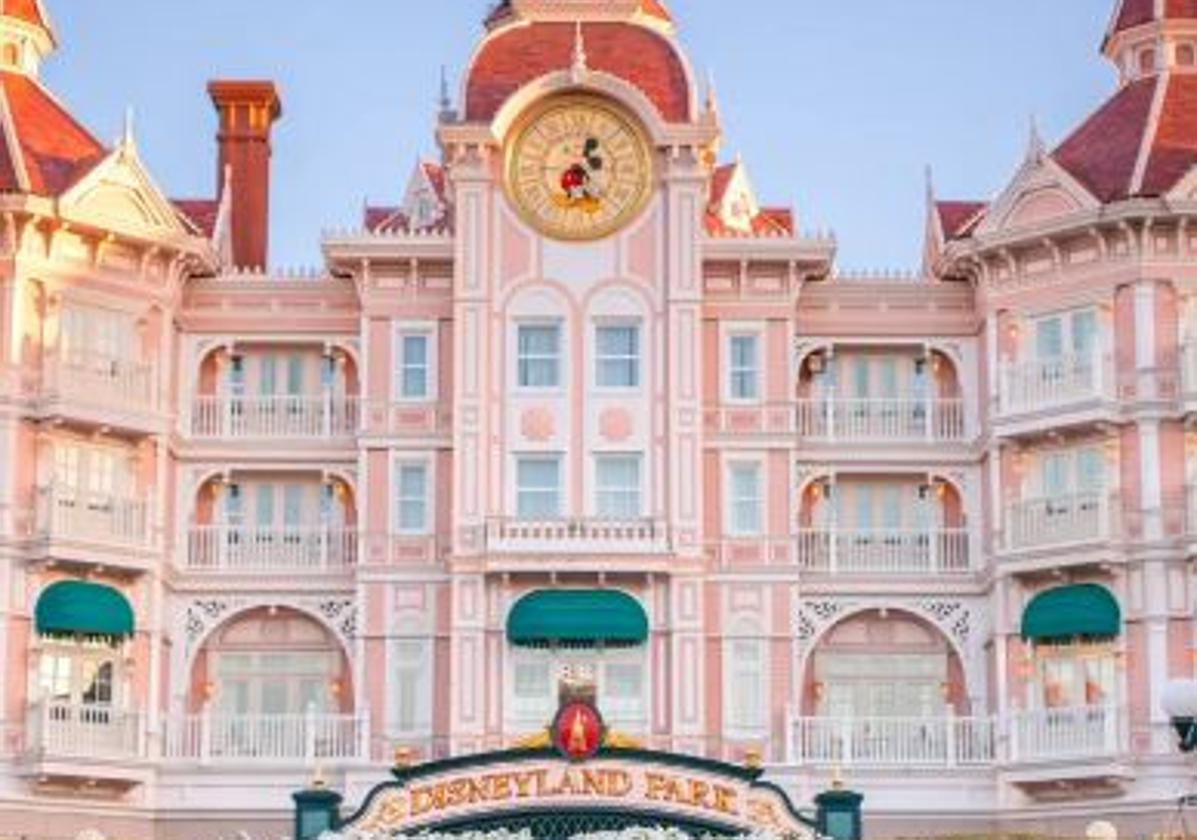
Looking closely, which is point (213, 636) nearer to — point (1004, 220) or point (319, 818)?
point (1004, 220)

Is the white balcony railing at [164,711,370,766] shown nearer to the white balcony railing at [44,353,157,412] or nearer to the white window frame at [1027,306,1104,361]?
the white balcony railing at [44,353,157,412]

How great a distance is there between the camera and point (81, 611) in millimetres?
56219

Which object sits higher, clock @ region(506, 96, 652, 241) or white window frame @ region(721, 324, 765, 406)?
clock @ region(506, 96, 652, 241)

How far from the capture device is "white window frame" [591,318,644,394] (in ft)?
192

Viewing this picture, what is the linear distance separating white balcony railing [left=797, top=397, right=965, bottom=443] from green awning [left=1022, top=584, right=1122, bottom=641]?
490 centimetres

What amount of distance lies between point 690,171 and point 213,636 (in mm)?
14223

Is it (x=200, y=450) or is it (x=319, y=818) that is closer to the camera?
(x=319, y=818)

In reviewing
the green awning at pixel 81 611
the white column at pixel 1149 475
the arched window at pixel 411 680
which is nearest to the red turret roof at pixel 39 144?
the green awning at pixel 81 611

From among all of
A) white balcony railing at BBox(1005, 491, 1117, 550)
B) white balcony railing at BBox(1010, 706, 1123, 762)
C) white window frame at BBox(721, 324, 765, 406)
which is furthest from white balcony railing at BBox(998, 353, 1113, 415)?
white balcony railing at BBox(1010, 706, 1123, 762)

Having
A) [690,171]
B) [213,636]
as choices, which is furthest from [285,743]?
[690,171]

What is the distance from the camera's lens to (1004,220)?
58.2 metres

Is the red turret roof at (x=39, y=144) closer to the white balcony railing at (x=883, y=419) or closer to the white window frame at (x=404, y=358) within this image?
the white window frame at (x=404, y=358)

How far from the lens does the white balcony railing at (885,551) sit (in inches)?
2324

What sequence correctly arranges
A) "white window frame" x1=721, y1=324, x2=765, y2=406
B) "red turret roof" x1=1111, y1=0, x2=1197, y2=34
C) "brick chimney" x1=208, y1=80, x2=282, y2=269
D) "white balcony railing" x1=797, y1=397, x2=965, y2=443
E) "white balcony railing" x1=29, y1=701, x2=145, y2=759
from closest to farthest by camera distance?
"white balcony railing" x1=29, y1=701, x2=145, y2=759 < "white window frame" x1=721, y1=324, x2=765, y2=406 < "white balcony railing" x1=797, y1=397, x2=965, y2=443 < "red turret roof" x1=1111, y1=0, x2=1197, y2=34 < "brick chimney" x1=208, y1=80, x2=282, y2=269
